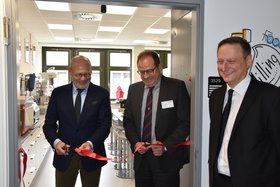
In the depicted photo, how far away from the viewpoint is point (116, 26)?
7.42 meters

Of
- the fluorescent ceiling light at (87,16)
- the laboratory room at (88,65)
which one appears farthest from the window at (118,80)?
the fluorescent ceiling light at (87,16)

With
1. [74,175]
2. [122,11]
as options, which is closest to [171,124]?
[74,175]

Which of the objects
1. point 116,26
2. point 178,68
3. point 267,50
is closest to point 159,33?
point 116,26

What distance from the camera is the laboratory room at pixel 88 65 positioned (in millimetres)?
2318

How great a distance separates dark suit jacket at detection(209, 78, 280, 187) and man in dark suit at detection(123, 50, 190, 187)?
63 cm

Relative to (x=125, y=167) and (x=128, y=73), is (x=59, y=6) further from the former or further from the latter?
(x=128, y=73)

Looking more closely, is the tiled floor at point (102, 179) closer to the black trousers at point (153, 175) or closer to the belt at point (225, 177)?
the black trousers at point (153, 175)

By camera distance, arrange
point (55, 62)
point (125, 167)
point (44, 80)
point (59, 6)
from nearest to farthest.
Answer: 1. point (125, 167)
2. point (59, 6)
3. point (44, 80)
4. point (55, 62)

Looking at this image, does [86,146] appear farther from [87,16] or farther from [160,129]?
[87,16]

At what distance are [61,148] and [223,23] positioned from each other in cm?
153

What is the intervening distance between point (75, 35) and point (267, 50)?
7.39 metres

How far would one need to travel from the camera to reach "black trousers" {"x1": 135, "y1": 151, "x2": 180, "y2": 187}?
2209 millimetres

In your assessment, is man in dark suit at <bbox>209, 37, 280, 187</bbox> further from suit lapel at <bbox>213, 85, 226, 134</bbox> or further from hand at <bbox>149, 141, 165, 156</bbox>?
hand at <bbox>149, 141, 165, 156</bbox>

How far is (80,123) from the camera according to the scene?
229 centimetres
